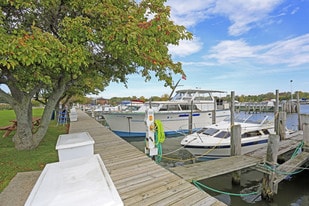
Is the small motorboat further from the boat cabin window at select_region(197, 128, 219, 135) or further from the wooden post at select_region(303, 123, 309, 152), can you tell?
the wooden post at select_region(303, 123, 309, 152)

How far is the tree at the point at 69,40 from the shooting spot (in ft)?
14.5

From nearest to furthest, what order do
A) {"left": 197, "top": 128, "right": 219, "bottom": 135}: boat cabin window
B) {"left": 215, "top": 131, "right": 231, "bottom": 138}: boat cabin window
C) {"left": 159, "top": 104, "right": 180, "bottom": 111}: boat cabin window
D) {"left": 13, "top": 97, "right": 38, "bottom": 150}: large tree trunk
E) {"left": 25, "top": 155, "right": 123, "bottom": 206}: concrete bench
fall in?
{"left": 25, "top": 155, "right": 123, "bottom": 206}: concrete bench < {"left": 13, "top": 97, "right": 38, "bottom": 150}: large tree trunk < {"left": 215, "top": 131, "right": 231, "bottom": 138}: boat cabin window < {"left": 197, "top": 128, "right": 219, "bottom": 135}: boat cabin window < {"left": 159, "top": 104, "right": 180, "bottom": 111}: boat cabin window

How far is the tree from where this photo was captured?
4410 mm

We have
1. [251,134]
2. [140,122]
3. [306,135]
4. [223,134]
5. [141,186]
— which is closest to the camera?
[141,186]

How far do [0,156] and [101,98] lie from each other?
48.9 m

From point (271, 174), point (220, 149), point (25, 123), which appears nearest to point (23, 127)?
point (25, 123)

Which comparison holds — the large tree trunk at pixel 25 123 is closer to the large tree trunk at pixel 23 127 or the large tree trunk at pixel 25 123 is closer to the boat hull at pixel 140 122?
the large tree trunk at pixel 23 127

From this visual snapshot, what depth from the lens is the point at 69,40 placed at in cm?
566

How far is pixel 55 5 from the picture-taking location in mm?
6004

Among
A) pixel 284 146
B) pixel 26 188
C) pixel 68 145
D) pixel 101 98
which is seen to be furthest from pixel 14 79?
pixel 101 98

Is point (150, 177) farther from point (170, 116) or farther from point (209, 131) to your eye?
point (170, 116)

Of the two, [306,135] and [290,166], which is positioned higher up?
[306,135]

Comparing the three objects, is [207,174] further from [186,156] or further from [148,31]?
[186,156]

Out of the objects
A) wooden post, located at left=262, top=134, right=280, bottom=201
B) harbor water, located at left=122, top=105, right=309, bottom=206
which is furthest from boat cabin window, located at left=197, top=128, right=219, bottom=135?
wooden post, located at left=262, top=134, right=280, bottom=201
